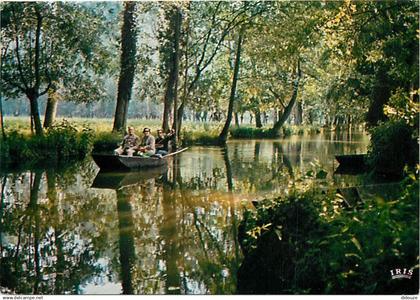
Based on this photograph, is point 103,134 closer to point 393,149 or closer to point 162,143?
point 162,143

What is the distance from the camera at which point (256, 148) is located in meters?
10.3

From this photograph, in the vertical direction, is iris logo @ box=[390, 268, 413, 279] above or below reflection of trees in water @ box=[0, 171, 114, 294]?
above

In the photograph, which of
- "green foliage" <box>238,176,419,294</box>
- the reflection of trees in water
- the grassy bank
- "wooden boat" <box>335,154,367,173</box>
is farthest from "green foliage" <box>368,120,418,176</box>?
the reflection of trees in water

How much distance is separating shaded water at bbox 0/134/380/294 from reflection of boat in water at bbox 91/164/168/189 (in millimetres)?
18

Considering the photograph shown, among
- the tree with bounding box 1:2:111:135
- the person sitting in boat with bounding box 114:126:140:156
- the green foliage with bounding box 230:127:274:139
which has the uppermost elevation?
the tree with bounding box 1:2:111:135

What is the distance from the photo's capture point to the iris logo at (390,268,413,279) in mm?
3164

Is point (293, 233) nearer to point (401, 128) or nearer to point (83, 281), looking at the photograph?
point (83, 281)

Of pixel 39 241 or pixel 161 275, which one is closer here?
pixel 161 275

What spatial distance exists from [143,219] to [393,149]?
3.84 m

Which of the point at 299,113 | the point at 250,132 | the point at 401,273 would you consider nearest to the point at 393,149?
the point at 299,113

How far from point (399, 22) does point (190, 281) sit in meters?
4.21

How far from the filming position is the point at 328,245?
3.49 meters

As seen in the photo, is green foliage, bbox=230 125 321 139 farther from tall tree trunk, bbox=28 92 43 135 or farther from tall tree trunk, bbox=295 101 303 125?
tall tree trunk, bbox=28 92 43 135

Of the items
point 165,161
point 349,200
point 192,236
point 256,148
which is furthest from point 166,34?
point 349,200
